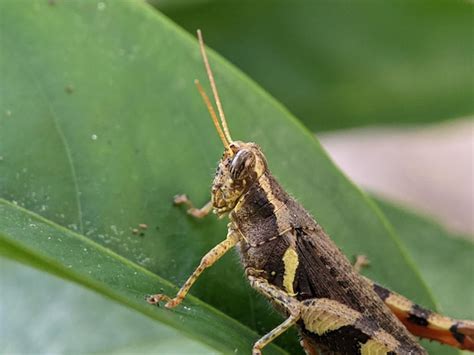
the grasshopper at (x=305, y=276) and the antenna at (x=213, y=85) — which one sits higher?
the antenna at (x=213, y=85)

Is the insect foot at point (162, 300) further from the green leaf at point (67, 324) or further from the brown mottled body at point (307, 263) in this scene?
the green leaf at point (67, 324)

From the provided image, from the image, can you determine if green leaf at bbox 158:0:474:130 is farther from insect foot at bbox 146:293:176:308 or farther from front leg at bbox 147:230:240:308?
insect foot at bbox 146:293:176:308

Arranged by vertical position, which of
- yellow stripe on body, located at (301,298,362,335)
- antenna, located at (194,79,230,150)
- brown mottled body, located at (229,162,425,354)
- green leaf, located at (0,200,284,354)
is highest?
antenna, located at (194,79,230,150)

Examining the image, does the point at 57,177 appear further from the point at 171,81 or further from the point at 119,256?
the point at 171,81

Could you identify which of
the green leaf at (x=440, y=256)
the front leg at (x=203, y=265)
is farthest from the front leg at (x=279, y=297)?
the green leaf at (x=440, y=256)

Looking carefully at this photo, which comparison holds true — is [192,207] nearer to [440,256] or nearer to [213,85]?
[213,85]

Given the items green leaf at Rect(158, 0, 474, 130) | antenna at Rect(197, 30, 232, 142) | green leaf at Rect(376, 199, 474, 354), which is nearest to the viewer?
antenna at Rect(197, 30, 232, 142)

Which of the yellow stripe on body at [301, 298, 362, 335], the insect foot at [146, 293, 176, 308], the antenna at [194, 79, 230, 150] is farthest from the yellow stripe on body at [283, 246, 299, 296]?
the insect foot at [146, 293, 176, 308]
